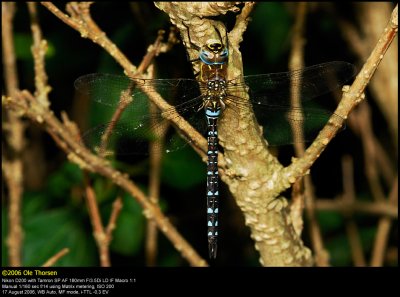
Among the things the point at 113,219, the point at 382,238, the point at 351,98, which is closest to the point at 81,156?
the point at 113,219

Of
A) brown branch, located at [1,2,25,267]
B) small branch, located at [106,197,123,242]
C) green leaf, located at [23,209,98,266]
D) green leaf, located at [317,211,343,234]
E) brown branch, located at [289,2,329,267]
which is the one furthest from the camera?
green leaf, located at [317,211,343,234]

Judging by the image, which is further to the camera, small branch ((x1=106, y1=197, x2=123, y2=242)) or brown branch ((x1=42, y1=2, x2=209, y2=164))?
small branch ((x1=106, y1=197, x2=123, y2=242))

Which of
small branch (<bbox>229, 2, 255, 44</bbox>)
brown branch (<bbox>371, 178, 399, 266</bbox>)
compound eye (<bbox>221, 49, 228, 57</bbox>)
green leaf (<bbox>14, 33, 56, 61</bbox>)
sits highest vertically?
green leaf (<bbox>14, 33, 56, 61</bbox>)

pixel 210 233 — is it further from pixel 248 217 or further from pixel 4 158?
pixel 4 158

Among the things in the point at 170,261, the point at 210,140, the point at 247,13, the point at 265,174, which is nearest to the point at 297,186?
the point at 265,174

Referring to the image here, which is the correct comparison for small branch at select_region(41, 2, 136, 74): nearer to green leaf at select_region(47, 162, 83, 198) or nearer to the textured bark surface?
the textured bark surface

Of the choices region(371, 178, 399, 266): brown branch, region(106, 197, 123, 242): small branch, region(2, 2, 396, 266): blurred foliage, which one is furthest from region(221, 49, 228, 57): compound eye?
region(371, 178, 399, 266): brown branch
